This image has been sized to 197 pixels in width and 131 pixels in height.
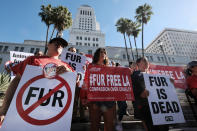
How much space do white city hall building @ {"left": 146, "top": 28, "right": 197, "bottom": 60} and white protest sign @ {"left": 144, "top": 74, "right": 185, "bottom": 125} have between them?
90.6 meters

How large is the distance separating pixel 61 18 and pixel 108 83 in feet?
63.4

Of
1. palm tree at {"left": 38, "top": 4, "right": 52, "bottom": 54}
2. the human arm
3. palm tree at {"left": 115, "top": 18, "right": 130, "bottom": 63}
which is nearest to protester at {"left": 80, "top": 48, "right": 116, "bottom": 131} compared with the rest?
the human arm

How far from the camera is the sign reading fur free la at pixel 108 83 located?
2.04m

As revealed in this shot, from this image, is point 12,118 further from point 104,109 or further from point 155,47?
point 155,47

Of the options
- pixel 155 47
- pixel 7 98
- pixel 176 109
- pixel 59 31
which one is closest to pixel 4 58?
pixel 59 31

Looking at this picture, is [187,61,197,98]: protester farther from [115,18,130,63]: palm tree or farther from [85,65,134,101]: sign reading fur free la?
[115,18,130,63]: palm tree

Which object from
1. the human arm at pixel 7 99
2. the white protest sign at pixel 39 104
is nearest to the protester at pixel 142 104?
the white protest sign at pixel 39 104

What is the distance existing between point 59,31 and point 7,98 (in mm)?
19528

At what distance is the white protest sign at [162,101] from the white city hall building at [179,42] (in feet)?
297

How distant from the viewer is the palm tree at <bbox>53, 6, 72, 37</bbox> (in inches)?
699

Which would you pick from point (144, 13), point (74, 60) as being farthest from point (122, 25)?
point (74, 60)

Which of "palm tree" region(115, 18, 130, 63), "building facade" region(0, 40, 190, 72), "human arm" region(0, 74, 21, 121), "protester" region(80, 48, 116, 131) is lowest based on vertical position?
"protester" region(80, 48, 116, 131)

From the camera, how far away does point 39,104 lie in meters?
1.22

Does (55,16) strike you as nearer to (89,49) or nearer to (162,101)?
(89,49)
